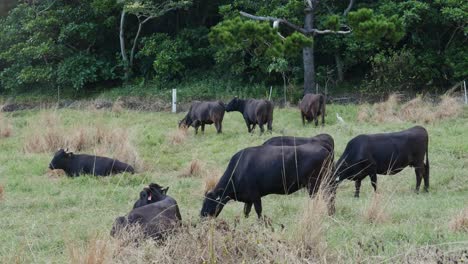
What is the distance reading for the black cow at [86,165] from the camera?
1359cm

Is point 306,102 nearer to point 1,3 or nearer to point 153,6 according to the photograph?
point 153,6

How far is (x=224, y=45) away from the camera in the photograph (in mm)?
28312

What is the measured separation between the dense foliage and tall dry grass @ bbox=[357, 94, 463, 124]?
242 centimetres

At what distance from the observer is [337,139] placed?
54.0 feet

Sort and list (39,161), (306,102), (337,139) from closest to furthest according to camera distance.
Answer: (39,161) → (337,139) → (306,102)

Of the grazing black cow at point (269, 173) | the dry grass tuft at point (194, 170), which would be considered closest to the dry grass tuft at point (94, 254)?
the grazing black cow at point (269, 173)

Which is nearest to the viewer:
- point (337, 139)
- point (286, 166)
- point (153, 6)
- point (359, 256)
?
point (359, 256)

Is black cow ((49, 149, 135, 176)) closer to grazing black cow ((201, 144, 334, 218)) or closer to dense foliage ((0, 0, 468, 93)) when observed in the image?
grazing black cow ((201, 144, 334, 218))

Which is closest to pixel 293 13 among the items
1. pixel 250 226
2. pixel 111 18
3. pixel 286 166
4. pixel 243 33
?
pixel 243 33

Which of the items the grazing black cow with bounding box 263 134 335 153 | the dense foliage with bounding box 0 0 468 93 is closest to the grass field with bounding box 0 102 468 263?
the grazing black cow with bounding box 263 134 335 153

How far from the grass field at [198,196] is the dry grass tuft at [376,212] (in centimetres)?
2

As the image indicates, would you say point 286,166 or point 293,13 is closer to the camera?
point 286,166

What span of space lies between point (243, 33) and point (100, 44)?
1673 centimetres

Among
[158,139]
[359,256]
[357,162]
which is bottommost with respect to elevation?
[158,139]
